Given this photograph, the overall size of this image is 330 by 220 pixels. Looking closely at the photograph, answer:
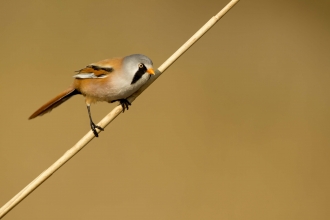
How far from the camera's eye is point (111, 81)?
4.39 feet

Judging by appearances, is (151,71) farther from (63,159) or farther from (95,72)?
(63,159)

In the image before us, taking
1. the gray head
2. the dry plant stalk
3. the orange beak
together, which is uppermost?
the gray head

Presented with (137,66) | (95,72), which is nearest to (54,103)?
(95,72)

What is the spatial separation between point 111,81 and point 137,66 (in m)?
0.14

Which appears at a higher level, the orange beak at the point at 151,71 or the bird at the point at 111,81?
the bird at the point at 111,81

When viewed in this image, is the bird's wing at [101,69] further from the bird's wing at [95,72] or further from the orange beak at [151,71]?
the orange beak at [151,71]

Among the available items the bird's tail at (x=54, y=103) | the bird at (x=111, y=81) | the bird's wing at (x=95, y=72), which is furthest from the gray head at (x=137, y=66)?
the bird's tail at (x=54, y=103)

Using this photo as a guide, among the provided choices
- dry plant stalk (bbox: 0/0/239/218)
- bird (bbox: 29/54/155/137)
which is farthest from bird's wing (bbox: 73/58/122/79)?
dry plant stalk (bbox: 0/0/239/218)

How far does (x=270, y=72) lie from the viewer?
2.87 meters

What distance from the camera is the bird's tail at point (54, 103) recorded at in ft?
4.53

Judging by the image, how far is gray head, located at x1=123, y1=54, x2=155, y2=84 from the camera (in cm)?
124

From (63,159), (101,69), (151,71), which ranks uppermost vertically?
(101,69)

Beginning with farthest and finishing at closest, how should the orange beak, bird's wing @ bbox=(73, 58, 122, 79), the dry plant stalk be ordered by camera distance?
bird's wing @ bbox=(73, 58, 122, 79)
the orange beak
the dry plant stalk

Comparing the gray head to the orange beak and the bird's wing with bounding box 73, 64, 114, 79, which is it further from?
the bird's wing with bounding box 73, 64, 114, 79
